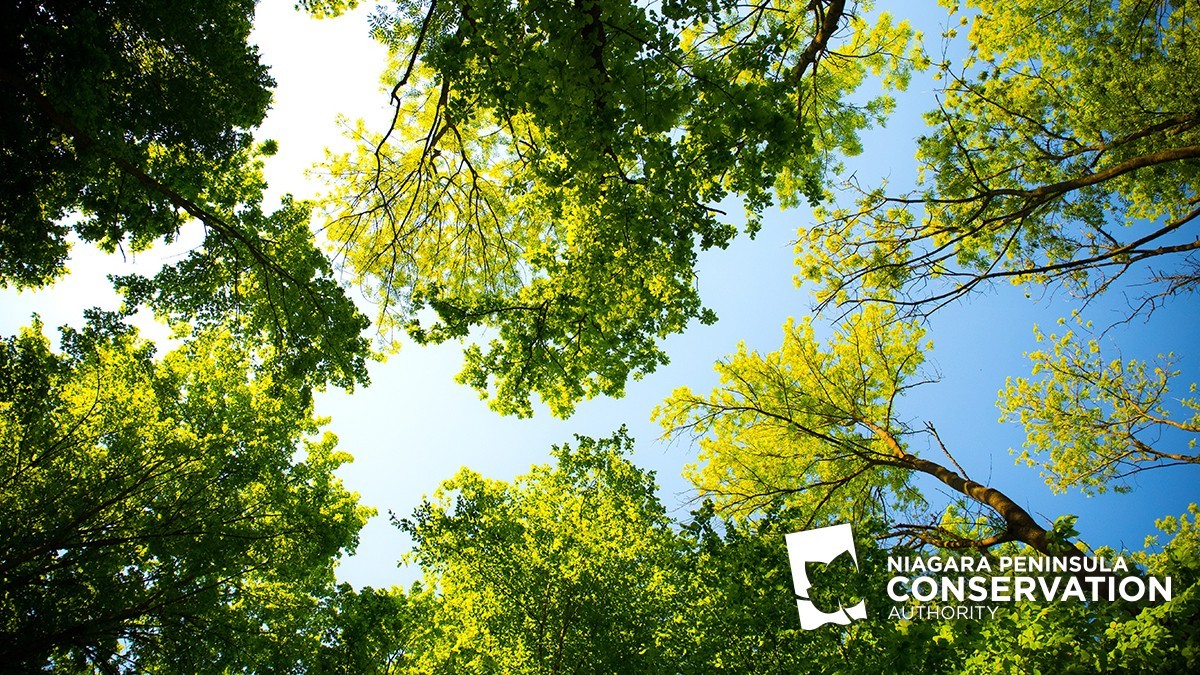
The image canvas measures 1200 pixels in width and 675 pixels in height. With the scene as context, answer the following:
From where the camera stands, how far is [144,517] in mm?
8109

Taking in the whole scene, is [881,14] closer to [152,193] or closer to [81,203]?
[152,193]

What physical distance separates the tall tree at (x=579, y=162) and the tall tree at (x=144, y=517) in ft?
10.7

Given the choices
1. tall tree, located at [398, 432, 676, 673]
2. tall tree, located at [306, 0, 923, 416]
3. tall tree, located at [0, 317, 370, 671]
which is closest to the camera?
tall tree, located at [306, 0, 923, 416]

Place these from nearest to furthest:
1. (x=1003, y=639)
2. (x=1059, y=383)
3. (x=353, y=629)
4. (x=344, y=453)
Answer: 1. (x=1003, y=639)
2. (x=353, y=629)
3. (x=1059, y=383)
4. (x=344, y=453)

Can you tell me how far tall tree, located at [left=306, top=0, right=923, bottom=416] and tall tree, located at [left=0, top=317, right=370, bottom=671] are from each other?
3.27 meters

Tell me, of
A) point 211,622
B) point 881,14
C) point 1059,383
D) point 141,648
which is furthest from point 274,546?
point 1059,383

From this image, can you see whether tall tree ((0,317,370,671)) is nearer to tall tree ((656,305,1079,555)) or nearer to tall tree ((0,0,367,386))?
tall tree ((0,0,367,386))

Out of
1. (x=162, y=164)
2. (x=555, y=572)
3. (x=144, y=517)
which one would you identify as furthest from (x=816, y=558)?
(x=144, y=517)

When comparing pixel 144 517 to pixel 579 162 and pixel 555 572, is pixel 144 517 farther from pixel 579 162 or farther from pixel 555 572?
pixel 579 162

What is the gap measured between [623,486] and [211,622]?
633cm

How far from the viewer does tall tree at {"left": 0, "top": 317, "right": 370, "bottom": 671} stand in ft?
22.0

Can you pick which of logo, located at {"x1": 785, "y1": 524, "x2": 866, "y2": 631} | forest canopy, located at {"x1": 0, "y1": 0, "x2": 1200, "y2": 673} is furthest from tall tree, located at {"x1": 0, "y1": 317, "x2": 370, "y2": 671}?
logo, located at {"x1": 785, "y1": 524, "x2": 866, "y2": 631}

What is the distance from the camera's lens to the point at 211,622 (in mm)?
7648

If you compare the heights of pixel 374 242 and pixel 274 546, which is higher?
pixel 374 242
